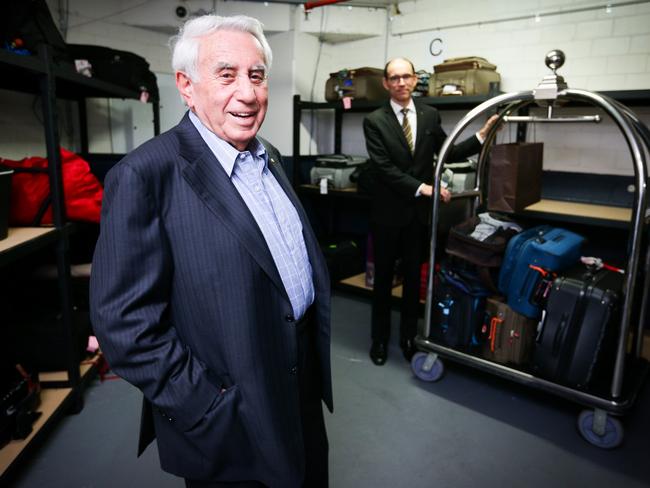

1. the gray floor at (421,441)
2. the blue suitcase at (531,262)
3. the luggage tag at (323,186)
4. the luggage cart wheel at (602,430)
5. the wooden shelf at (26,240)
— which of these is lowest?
the gray floor at (421,441)

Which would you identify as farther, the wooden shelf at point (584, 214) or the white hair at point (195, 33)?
the wooden shelf at point (584, 214)

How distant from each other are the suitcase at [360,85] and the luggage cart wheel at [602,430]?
113 inches

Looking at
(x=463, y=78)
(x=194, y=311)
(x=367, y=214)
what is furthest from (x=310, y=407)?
(x=367, y=214)

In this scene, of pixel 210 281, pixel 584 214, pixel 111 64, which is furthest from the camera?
pixel 111 64

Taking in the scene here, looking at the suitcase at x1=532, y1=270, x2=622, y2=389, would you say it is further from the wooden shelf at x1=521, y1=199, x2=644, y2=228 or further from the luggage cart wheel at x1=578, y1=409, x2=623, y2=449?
the wooden shelf at x1=521, y1=199, x2=644, y2=228

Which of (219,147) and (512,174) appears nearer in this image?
(219,147)

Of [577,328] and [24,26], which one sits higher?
[24,26]

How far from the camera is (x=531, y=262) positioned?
2.58 metres

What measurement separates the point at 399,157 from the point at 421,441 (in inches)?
65.6

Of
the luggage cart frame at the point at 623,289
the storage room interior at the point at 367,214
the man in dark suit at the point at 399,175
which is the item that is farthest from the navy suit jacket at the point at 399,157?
the storage room interior at the point at 367,214

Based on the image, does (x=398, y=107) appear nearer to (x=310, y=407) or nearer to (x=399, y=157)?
(x=399, y=157)

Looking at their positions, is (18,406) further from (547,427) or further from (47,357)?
(547,427)

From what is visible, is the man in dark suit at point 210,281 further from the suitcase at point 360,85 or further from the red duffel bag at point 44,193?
the suitcase at point 360,85

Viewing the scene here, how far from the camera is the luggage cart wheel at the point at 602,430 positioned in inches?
91.0
